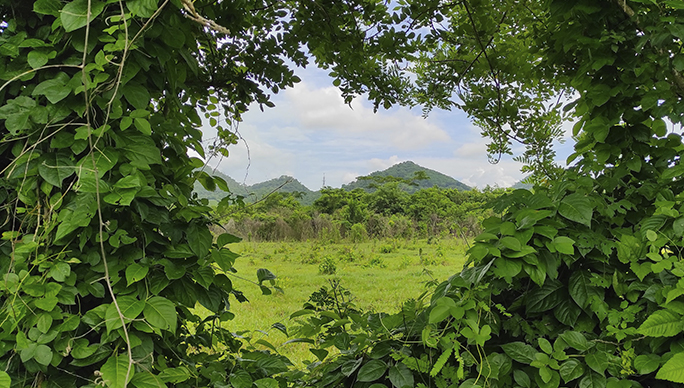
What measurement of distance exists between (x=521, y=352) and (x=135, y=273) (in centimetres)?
94

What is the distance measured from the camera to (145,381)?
0.84 metres

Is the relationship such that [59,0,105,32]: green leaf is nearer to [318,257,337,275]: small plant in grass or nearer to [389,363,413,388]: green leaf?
[389,363,413,388]: green leaf

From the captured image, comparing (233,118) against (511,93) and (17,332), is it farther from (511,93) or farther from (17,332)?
(511,93)

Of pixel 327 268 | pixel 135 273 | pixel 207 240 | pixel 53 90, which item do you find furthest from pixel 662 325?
pixel 327 268

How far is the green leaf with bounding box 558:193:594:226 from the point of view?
90cm

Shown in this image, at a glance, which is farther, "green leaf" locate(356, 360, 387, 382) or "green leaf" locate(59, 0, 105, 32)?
"green leaf" locate(356, 360, 387, 382)

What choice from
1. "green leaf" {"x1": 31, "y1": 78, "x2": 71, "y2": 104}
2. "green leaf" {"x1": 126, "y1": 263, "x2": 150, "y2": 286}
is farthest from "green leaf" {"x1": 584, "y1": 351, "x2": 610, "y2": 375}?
"green leaf" {"x1": 31, "y1": 78, "x2": 71, "y2": 104}

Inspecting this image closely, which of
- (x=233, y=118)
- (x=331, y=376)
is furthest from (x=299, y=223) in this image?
(x=331, y=376)

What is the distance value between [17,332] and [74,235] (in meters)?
0.23

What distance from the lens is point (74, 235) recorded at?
879 millimetres

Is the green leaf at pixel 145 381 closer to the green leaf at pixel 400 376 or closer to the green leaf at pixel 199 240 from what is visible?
the green leaf at pixel 199 240

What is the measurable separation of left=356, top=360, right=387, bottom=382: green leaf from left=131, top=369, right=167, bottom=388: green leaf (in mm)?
485

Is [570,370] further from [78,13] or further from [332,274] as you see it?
[332,274]

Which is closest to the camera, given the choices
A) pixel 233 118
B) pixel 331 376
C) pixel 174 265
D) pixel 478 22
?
pixel 174 265
